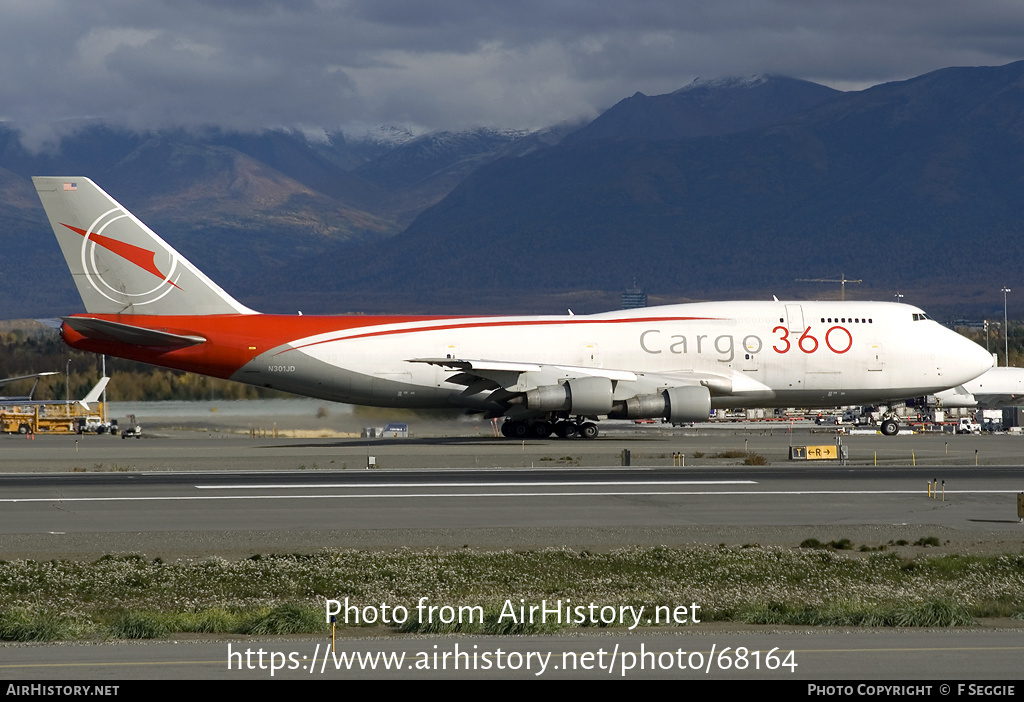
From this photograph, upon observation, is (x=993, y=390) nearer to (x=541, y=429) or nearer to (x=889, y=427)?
(x=889, y=427)

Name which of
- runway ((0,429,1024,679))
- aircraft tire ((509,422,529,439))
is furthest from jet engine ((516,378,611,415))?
aircraft tire ((509,422,529,439))

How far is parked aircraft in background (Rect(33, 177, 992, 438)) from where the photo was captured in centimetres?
4656

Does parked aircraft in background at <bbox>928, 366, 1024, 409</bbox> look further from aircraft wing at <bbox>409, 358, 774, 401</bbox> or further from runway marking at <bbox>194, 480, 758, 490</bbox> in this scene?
runway marking at <bbox>194, 480, 758, 490</bbox>

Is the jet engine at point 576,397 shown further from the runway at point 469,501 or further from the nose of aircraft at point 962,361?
the nose of aircraft at point 962,361

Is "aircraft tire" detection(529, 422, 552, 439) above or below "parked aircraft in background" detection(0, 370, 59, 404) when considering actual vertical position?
below

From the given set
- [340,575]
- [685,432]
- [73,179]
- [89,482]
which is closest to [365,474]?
[89,482]

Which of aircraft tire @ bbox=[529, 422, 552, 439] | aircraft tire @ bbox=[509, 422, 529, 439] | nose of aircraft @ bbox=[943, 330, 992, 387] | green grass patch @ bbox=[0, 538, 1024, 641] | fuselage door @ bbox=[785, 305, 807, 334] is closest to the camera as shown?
green grass patch @ bbox=[0, 538, 1024, 641]

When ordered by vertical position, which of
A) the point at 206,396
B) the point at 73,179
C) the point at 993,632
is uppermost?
the point at 73,179

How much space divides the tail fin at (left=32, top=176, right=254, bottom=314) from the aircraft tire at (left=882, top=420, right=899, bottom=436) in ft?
92.4

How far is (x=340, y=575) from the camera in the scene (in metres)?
20.3

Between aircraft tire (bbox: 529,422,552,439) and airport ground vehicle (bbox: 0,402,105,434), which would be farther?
airport ground vehicle (bbox: 0,402,105,434)

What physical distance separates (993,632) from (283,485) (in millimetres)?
21500

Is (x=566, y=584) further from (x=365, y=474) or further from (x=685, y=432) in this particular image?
(x=685, y=432)
